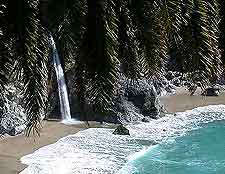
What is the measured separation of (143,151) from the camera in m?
16.6

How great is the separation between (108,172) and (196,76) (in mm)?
10988

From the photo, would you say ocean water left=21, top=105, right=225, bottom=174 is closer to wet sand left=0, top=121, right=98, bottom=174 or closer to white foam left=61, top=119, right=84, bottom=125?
wet sand left=0, top=121, right=98, bottom=174

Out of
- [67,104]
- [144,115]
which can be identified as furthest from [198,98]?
[67,104]

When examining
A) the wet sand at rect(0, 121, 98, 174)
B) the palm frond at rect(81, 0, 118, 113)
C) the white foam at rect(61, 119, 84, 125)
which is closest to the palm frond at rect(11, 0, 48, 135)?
the palm frond at rect(81, 0, 118, 113)

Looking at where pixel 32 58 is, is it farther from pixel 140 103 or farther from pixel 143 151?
pixel 140 103

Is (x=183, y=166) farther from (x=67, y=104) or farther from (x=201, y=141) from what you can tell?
(x=67, y=104)

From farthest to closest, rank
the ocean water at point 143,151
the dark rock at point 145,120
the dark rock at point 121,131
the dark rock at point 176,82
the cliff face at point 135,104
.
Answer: the dark rock at point 176,82
the cliff face at point 135,104
the dark rock at point 145,120
the dark rock at point 121,131
the ocean water at point 143,151

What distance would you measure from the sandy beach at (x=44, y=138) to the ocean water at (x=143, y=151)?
1.22ft

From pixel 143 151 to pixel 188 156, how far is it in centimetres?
137

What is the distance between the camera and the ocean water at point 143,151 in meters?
14.8

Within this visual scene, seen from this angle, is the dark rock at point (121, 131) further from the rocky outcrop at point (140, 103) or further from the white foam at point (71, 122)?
the rocky outcrop at point (140, 103)

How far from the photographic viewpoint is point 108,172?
14.3 m

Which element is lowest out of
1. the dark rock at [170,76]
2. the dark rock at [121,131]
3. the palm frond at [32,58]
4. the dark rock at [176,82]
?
the dark rock at [121,131]

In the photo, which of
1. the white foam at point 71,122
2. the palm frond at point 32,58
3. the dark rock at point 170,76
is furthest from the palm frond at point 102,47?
the dark rock at point 170,76
